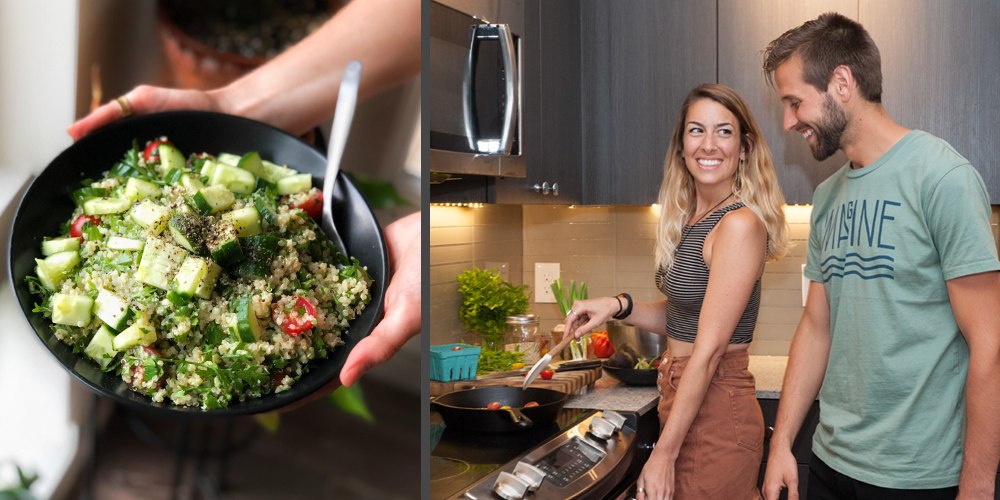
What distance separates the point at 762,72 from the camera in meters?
1.85

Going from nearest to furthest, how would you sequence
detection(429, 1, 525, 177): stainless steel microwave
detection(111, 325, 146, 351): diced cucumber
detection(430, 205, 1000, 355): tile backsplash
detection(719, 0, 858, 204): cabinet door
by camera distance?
detection(111, 325, 146, 351): diced cucumber → detection(429, 1, 525, 177): stainless steel microwave → detection(719, 0, 858, 204): cabinet door → detection(430, 205, 1000, 355): tile backsplash

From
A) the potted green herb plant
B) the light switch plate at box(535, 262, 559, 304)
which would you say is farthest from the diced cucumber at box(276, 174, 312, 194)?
the light switch plate at box(535, 262, 559, 304)

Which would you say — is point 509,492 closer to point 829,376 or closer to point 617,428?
point 617,428

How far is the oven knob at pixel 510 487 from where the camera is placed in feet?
3.30

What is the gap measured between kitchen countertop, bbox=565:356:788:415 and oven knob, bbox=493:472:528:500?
1.70ft

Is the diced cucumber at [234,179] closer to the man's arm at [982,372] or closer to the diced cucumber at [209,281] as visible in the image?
the diced cucumber at [209,281]

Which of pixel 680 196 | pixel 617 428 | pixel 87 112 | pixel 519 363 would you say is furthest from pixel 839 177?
pixel 87 112

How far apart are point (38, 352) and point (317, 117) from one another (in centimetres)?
32

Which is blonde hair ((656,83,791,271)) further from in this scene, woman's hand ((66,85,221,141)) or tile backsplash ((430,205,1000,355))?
woman's hand ((66,85,221,141))

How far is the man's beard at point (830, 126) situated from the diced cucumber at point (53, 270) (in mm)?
1163

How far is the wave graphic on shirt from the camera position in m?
1.16

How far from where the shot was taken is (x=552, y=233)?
7.43 ft

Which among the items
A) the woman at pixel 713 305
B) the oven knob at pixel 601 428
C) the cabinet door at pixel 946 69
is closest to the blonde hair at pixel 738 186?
the woman at pixel 713 305

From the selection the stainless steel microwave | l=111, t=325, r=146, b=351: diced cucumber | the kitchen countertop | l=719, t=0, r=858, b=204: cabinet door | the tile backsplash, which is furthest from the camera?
the tile backsplash
